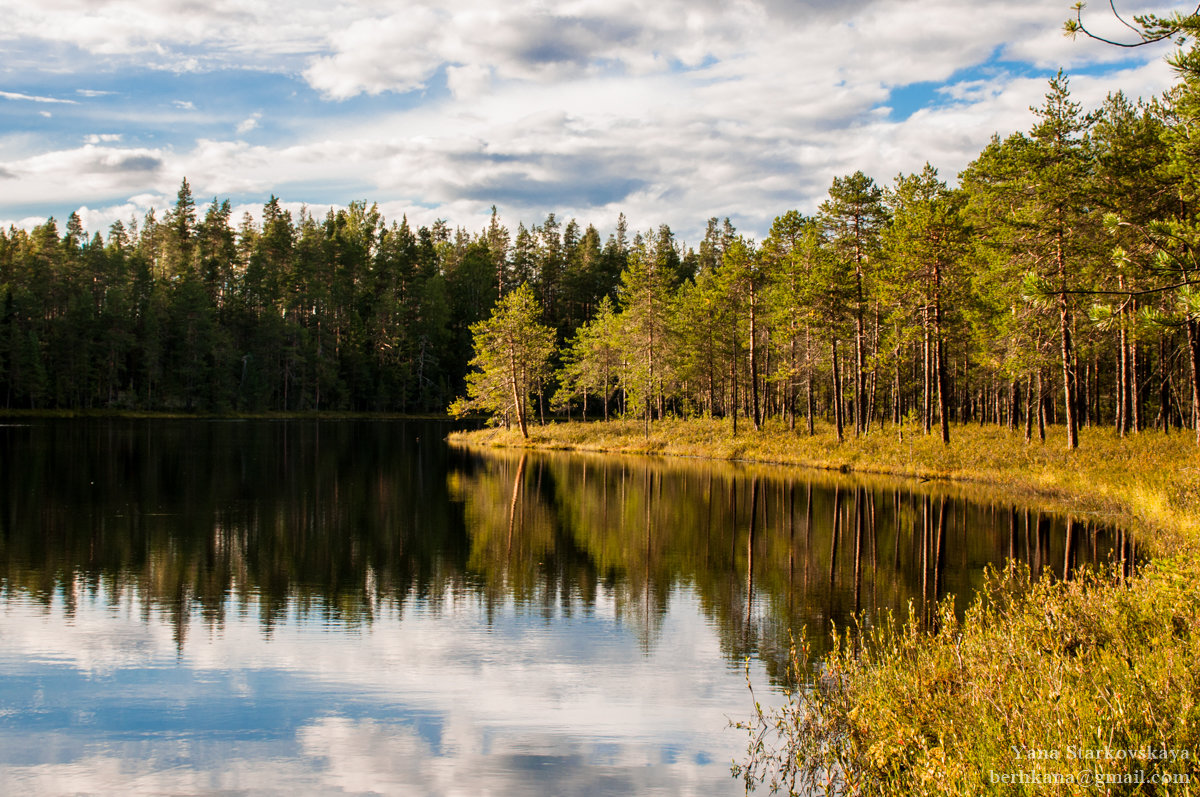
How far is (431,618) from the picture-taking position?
14008mm

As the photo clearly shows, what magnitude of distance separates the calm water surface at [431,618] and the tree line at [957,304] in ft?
21.2

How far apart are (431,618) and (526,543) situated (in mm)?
7429

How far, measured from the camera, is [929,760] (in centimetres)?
613

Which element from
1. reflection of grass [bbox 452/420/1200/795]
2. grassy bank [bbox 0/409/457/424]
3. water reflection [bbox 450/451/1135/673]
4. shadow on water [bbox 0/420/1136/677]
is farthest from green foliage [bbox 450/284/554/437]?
reflection of grass [bbox 452/420/1200/795]

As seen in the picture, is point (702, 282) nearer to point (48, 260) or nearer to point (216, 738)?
point (216, 738)

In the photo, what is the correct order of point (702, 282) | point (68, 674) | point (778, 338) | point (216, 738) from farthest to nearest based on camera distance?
point (702, 282) < point (778, 338) < point (68, 674) < point (216, 738)

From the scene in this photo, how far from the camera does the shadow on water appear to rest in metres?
15.0

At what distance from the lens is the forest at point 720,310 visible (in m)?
29.9

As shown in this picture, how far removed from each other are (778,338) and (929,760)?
148 ft

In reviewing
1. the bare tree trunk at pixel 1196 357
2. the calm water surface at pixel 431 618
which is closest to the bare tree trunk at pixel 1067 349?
the bare tree trunk at pixel 1196 357

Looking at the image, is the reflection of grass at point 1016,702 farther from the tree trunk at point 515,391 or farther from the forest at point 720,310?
the tree trunk at point 515,391

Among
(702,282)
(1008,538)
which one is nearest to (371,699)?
(1008,538)

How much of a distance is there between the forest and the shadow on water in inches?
258

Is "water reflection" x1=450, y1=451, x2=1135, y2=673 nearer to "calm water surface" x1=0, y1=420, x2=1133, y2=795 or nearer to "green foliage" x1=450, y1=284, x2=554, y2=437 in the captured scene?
"calm water surface" x1=0, y1=420, x2=1133, y2=795
